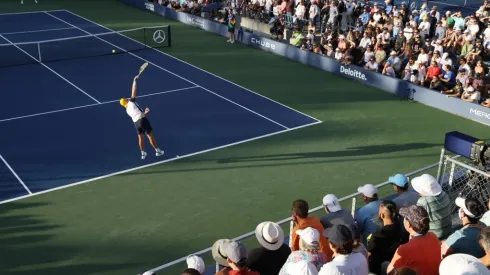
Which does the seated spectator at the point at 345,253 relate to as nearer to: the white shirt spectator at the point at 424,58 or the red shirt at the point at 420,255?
the red shirt at the point at 420,255

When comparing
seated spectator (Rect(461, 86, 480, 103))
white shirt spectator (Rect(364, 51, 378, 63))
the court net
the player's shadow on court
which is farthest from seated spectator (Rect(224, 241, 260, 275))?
the court net

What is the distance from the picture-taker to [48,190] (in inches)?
559

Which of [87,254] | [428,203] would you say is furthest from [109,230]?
[428,203]

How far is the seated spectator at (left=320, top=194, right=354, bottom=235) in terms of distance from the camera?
838 cm

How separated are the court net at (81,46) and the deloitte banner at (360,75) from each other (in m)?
2.82

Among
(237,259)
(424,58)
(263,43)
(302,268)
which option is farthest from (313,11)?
(302,268)

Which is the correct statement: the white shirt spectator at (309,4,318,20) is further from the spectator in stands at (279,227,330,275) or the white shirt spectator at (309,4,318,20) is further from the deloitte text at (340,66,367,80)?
the spectator in stands at (279,227,330,275)

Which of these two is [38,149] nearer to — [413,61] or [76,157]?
[76,157]

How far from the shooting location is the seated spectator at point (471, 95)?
18.8 meters

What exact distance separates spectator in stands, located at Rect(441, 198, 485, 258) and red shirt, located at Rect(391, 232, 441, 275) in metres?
0.46

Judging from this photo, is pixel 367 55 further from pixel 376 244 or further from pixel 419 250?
pixel 419 250

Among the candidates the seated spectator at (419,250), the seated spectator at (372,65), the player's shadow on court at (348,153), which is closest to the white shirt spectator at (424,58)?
the seated spectator at (372,65)

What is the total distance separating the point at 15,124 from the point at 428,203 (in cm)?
1347

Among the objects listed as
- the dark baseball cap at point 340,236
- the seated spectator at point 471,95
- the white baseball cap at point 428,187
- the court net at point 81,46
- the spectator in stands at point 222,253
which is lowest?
the court net at point 81,46
